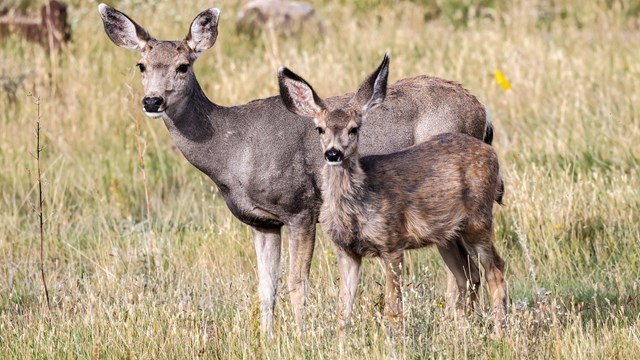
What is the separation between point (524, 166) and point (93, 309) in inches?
176

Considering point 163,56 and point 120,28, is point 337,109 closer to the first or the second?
point 163,56

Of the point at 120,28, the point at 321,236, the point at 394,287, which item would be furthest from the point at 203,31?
the point at 394,287

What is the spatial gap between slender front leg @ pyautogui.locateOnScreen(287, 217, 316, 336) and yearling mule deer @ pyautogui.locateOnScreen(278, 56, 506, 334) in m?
0.48

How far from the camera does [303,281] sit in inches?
291

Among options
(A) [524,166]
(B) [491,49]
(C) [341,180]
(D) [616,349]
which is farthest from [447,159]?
(B) [491,49]

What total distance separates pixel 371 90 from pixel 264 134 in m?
0.97

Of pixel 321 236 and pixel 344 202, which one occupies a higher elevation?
pixel 344 202

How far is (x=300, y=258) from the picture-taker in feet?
24.4

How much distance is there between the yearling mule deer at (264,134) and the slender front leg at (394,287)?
0.67 m

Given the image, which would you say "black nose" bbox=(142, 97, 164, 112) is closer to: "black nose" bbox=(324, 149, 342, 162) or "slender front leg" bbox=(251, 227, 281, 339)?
"slender front leg" bbox=(251, 227, 281, 339)

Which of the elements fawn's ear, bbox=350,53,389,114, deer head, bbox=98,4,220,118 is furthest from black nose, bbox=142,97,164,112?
fawn's ear, bbox=350,53,389,114

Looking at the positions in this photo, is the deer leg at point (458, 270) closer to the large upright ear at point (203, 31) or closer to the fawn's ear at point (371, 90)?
the fawn's ear at point (371, 90)

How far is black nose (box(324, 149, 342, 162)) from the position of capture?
255 inches

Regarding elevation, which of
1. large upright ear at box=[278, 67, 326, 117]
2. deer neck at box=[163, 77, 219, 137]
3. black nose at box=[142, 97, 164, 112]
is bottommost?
deer neck at box=[163, 77, 219, 137]
